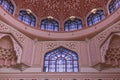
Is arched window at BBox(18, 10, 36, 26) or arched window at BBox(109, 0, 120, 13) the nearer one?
arched window at BBox(109, 0, 120, 13)

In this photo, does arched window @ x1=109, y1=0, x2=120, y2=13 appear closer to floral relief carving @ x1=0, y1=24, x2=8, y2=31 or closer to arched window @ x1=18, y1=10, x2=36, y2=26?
arched window @ x1=18, y1=10, x2=36, y2=26

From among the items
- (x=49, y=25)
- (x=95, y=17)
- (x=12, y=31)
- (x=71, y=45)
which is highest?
(x=95, y=17)

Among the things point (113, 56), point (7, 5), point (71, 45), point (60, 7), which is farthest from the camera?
point (60, 7)

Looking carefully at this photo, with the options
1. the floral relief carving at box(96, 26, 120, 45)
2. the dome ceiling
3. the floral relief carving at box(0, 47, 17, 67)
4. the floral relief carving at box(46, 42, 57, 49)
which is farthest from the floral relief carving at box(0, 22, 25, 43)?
the floral relief carving at box(96, 26, 120, 45)

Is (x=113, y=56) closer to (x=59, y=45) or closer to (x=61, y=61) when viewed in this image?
(x=61, y=61)

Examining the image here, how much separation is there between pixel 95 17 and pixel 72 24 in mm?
1771

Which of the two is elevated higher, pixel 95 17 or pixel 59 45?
pixel 95 17

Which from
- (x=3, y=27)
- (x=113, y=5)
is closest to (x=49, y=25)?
(x=3, y=27)

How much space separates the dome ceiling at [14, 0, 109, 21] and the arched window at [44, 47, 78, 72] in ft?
10.5

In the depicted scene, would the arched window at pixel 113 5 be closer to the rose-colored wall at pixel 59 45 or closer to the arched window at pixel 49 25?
the rose-colored wall at pixel 59 45

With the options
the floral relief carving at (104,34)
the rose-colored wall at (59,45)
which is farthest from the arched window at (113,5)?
the floral relief carving at (104,34)

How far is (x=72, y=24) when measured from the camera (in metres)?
15.3

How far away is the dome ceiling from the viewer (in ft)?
50.1

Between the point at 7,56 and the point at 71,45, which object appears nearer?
the point at 7,56
